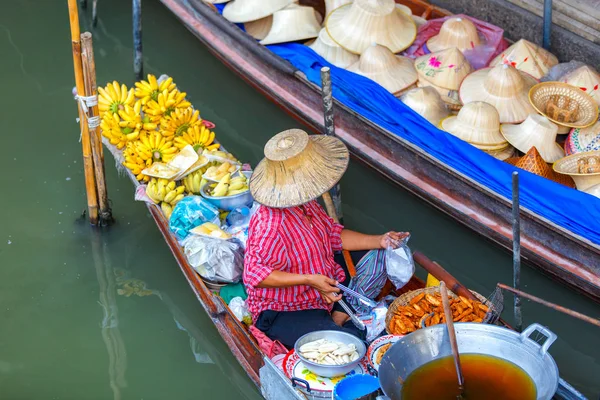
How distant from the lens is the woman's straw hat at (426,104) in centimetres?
551

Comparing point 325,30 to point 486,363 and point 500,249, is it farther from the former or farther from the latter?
point 486,363

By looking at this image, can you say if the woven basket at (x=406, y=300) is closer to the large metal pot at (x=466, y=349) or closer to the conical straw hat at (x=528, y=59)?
the large metal pot at (x=466, y=349)

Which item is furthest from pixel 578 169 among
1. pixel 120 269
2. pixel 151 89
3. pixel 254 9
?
pixel 120 269

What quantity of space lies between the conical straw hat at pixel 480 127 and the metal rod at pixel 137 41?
302 cm

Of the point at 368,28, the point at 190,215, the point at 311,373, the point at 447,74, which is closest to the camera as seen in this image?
the point at 311,373

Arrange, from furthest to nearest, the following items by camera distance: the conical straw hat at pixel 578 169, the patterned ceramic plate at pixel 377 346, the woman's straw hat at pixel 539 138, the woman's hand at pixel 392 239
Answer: the woman's straw hat at pixel 539 138 → the conical straw hat at pixel 578 169 → the woman's hand at pixel 392 239 → the patterned ceramic plate at pixel 377 346

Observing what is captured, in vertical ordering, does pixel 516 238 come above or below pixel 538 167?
above

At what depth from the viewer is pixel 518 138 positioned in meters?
5.20

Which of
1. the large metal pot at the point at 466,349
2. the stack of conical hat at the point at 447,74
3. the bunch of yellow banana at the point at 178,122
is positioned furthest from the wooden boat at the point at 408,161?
the large metal pot at the point at 466,349

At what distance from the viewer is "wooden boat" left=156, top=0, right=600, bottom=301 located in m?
4.71

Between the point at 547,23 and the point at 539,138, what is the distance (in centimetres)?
143

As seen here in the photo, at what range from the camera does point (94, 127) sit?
16.2 feet

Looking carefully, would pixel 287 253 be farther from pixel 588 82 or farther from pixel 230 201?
pixel 588 82

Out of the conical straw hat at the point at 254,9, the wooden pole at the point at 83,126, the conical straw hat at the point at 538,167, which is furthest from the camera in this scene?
the conical straw hat at the point at 254,9
